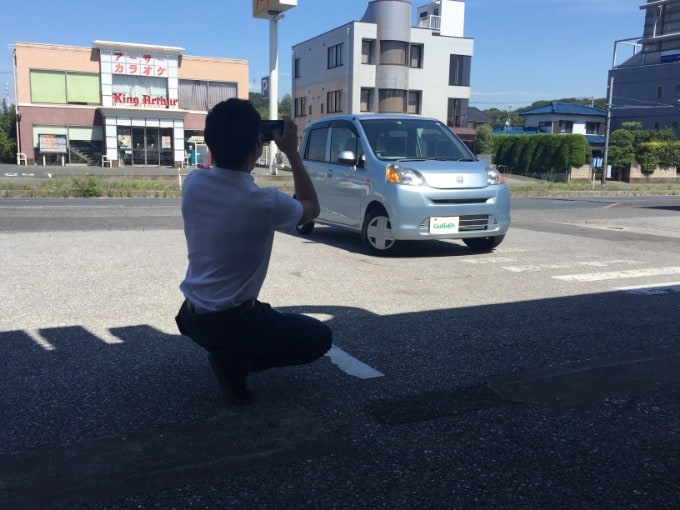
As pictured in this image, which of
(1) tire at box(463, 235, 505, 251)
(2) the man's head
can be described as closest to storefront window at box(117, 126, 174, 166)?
(1) tire at box(463, 235, 505, 251)

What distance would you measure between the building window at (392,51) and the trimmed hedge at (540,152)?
11306 millimetres

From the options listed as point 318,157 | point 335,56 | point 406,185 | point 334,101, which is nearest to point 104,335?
point 406,185

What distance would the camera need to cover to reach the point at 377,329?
4922mm

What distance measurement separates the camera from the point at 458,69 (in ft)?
173

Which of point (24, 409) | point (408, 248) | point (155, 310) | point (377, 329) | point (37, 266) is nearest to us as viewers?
point (24, 409)

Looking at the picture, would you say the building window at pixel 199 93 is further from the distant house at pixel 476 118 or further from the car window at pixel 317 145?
the car window at pixel 317 145

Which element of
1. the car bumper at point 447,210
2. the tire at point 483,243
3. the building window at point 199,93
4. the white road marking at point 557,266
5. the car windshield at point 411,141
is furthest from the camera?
the building window at point 199,93

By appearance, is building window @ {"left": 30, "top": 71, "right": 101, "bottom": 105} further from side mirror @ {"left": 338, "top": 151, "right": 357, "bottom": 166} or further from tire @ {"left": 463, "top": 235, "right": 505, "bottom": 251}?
tire @ {"left": 463, "top": 235, "right": 505, "bottom": 251}

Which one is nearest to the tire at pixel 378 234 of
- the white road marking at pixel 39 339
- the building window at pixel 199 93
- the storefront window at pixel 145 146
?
the white road marking at pixel 39 339

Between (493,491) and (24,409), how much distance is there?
2377 millimetres

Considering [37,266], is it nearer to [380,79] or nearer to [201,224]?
[201,224]

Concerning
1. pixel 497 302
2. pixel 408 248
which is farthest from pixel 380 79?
pixel 497 302

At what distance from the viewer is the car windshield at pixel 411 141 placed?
8.65 metres

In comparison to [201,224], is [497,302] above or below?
below
